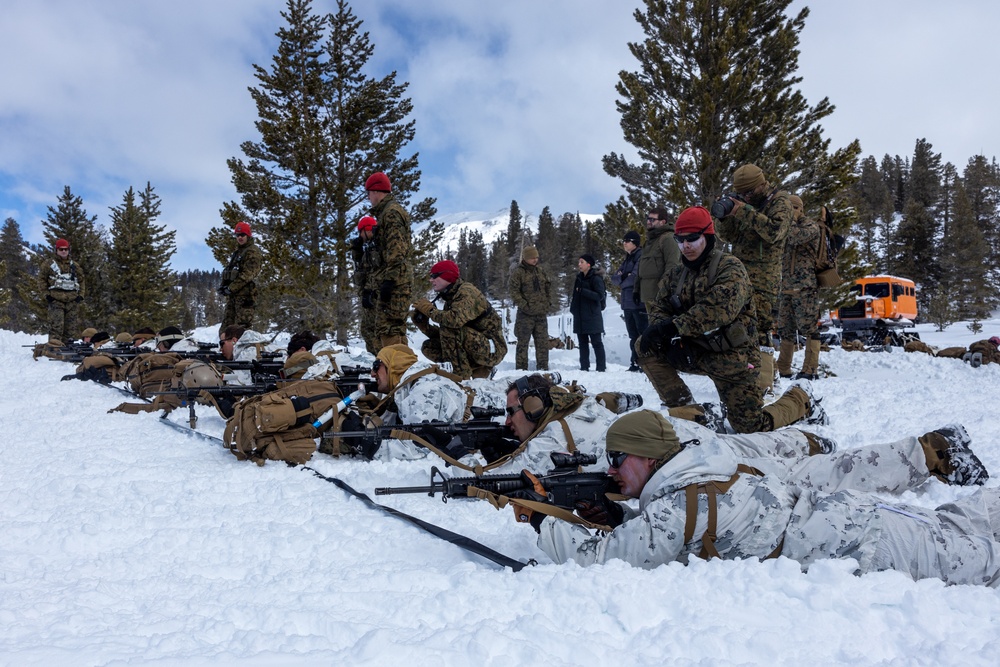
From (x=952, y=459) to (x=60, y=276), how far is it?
14618mm

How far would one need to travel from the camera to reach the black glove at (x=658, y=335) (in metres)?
4.27

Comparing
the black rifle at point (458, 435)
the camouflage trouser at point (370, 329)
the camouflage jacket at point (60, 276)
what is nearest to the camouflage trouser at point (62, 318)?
the camouflage jacket at point (60, 276)

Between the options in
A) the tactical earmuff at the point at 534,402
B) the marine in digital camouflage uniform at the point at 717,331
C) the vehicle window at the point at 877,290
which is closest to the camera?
the tactical earmuff at the point at 534,402

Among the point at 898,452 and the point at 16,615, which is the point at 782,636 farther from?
the point at 16,615

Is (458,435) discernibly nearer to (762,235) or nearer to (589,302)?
(762,235)

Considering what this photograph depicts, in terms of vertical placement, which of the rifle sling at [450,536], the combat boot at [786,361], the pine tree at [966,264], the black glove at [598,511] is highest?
the pine tree at [966,264]

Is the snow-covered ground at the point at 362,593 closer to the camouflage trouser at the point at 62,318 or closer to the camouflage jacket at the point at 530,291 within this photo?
the camouflage jacket at the point at 530,291

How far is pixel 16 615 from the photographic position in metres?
1.70

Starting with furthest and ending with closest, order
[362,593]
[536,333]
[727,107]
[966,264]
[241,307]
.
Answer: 1. [966,264]
2. [727,107]
3. [536,333]
4. [241,307]
5. [362,593]

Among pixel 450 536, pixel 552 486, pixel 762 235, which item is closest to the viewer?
pixel 552 486

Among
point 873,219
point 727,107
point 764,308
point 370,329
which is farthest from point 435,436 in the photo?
point 873,219

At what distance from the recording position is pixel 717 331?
4.09 metres

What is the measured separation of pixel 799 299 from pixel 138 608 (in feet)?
22.6

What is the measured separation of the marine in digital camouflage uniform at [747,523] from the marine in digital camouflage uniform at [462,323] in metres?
3.30
